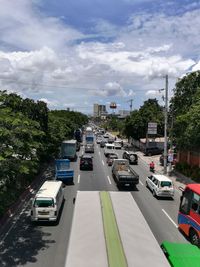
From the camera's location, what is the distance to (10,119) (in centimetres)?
2066

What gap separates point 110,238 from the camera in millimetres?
12734

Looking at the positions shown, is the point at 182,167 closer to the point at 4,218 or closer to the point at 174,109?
the point at 174,109

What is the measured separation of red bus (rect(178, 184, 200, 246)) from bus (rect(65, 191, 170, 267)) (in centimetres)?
370

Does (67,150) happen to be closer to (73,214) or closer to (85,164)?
(85,164)

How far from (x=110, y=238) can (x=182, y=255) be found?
8.65 ft

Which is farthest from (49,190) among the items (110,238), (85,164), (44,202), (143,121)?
(143,121)

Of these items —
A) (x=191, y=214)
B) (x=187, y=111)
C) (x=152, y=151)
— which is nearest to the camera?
(x=191, y=214)

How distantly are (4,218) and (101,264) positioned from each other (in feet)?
45.4

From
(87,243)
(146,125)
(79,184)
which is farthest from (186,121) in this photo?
(146,125)

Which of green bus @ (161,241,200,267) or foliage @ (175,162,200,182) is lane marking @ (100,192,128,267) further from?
foliage @ (175,162,200,182)

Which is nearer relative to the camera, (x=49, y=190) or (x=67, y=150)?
(x=49, y=190)

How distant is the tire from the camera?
18.8 meters

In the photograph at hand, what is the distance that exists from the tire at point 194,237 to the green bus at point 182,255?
17.3 ft

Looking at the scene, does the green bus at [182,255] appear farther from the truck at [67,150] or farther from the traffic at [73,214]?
the truck at [67,150]
